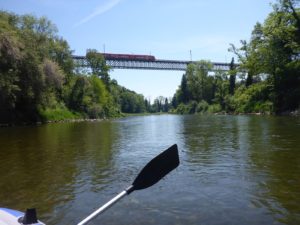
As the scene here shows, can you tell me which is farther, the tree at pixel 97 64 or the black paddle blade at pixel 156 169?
the tree at pixel 97 64

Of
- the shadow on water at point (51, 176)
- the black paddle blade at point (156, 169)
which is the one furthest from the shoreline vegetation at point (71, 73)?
the black paddle blade at point (156, 169)

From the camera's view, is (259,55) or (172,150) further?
(259,55)

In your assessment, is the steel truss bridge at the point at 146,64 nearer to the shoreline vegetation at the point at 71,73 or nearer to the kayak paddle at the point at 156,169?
the shoreline vegetation at the point at 71,73

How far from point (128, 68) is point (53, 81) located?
2559 inches

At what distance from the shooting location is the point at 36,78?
115 ft

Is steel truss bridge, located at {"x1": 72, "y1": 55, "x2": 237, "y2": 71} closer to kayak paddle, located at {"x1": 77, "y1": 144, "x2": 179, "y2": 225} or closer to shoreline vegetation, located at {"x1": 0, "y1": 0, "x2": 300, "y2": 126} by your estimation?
shoreline vegetation, located at {"x1": 0, "y1": 0, "x2": 300, "y2": 126}

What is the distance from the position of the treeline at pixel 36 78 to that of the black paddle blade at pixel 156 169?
27797 millimetres

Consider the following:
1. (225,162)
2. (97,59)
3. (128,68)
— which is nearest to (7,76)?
(225,162)

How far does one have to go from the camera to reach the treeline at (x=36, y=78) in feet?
102

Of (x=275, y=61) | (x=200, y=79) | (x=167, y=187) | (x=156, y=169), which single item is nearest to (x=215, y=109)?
(x=200, y=79)

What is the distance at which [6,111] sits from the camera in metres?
35.4

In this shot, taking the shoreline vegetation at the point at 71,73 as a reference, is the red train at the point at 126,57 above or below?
above

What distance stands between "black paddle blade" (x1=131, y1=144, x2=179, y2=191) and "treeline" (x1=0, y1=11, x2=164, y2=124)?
27.8 metres

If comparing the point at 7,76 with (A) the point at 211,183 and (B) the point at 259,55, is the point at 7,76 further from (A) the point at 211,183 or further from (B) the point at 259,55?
(B) the point at 259,55
